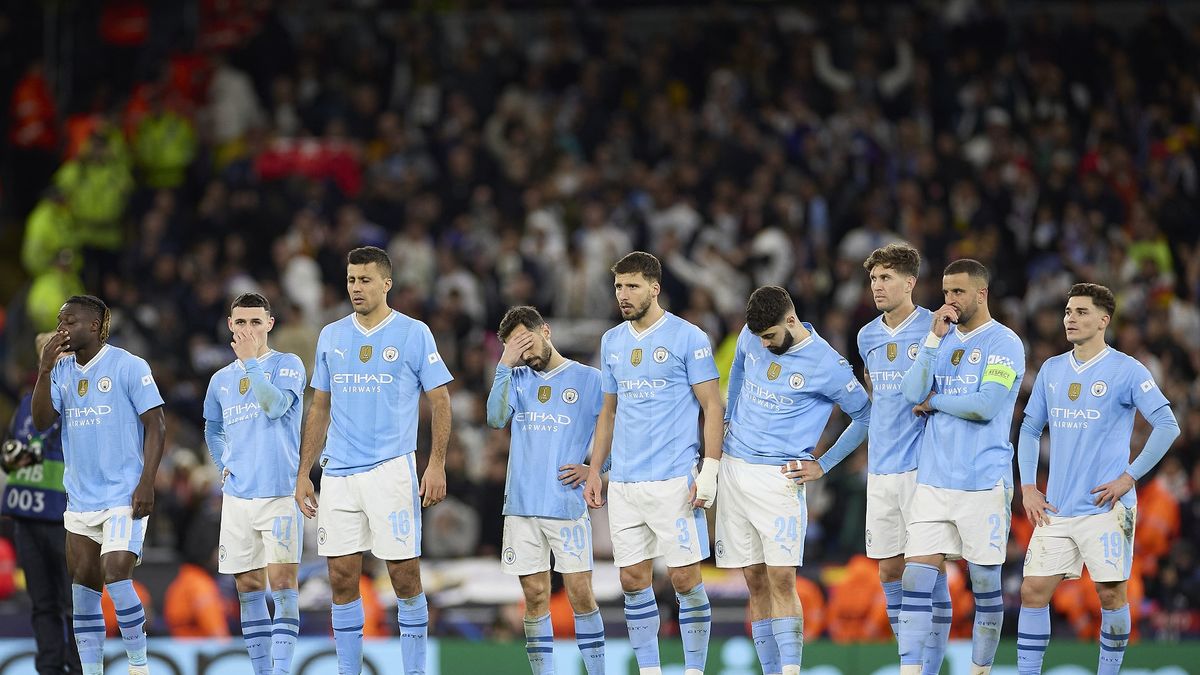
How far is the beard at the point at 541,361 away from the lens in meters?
11.6

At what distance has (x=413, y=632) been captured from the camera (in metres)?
11.1

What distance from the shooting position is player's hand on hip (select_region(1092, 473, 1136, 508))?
11.0m

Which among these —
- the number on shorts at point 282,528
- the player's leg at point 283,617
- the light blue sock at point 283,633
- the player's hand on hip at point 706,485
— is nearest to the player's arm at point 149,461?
the number on shorts at point 282,528

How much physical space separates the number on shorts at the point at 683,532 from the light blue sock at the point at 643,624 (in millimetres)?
462

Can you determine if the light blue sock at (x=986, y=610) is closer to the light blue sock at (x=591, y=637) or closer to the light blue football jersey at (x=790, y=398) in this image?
the light blue football jersey at (x=790, y=398)

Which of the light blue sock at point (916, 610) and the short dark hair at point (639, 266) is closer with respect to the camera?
the light blue sock at point (916, 610)

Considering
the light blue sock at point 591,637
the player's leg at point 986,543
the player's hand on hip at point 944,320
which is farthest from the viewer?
the light blue sock at point 591,637

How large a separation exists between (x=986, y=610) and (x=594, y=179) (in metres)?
11.9

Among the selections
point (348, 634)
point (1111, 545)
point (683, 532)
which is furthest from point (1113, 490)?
point (348, 634)

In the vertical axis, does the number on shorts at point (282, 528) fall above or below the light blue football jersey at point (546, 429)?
below

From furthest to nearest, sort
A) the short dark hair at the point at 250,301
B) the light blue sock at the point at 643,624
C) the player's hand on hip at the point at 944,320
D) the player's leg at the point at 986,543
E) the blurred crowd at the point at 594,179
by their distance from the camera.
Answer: the blurred crowd at the point at 594,179, the short dark hair at the point at 250,301, the light blue sock at the point at 643,624, the player's leg at the point at 986,543, the player's hand on hip at the point at 944,320

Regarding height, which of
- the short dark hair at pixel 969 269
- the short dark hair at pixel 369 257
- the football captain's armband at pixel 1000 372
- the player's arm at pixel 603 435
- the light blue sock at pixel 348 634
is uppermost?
the short dark hair at pixel 369 257

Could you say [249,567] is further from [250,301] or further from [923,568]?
[923,568]

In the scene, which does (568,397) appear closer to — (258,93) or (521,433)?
(521,433)
